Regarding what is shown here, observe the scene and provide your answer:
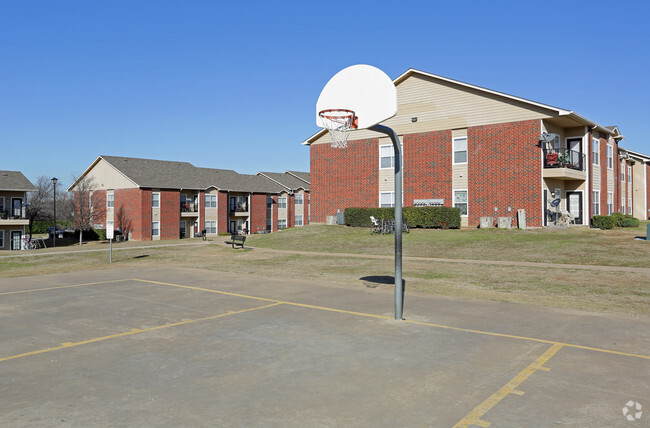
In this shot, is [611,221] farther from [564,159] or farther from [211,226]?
[211,226]

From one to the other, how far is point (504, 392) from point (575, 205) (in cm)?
3331

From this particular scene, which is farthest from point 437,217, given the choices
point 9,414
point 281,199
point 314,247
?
point 281,199

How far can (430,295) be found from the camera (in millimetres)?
14172

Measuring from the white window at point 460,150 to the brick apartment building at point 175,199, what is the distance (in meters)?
33.6

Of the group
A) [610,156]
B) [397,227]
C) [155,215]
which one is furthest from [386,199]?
[155,215]

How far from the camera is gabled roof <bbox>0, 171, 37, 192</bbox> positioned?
147ft

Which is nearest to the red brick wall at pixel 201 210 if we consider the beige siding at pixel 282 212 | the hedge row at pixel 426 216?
the beige siding at pixel 282 212

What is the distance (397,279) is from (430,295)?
3.80 metres

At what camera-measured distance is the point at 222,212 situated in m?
60.4

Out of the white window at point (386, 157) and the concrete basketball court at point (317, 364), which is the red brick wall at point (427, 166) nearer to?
the white window at point (386, 157)

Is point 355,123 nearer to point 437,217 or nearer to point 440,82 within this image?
point 437,217

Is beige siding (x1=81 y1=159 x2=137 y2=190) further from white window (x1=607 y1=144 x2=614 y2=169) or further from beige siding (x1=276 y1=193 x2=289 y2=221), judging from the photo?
white window (x1=607 y1=144 x2=614 y2=169)

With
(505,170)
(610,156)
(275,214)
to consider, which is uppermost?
(610,156)

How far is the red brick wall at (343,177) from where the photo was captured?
3978 cm
